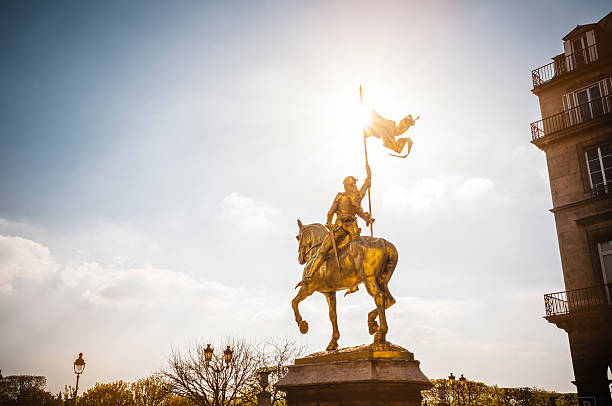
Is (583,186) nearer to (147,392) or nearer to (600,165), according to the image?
(600,165)

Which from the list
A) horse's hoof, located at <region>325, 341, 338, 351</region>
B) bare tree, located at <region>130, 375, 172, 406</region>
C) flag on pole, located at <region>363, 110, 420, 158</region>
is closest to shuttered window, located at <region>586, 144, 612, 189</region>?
flag on pole, located at <region>363, 110, 420, 158</region>

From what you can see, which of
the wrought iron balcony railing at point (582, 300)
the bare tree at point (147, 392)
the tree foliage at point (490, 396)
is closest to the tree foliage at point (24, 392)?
the bare tree at point (147, 392)

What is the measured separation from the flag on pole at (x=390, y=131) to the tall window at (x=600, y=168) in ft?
50.4

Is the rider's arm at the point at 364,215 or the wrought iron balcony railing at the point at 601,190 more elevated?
the wrought iron balcony railing at the point at 601,190

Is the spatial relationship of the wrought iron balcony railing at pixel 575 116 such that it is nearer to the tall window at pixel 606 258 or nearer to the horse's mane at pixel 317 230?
the tall window at pixel 606 258

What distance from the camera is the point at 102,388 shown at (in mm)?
44062

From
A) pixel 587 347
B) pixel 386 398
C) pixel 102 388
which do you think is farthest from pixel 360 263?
pixel 102 388

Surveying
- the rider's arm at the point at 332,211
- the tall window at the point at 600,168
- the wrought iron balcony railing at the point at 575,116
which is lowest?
the rider's arm at the point at 332,211

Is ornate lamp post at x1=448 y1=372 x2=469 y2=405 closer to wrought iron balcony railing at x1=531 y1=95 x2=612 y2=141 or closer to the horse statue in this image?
wrought iron balcony railing at x1=531 y1=95 x2=612 y2=141

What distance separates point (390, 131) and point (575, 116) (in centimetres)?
1718

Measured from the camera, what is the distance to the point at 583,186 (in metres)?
21.9

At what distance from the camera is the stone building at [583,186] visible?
63.4ft

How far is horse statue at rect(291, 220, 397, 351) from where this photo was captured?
27.8ft

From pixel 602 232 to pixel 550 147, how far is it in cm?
503
